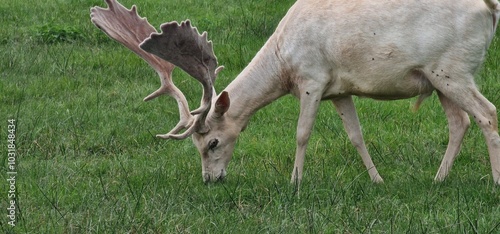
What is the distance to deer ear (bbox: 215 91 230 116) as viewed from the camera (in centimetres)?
818

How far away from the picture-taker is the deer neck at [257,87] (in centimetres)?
836

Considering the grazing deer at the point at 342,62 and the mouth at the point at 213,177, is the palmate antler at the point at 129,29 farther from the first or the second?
the mouth at the point at 213,177

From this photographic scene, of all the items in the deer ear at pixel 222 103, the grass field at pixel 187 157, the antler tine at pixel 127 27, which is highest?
the antler tine at pixel 127 27

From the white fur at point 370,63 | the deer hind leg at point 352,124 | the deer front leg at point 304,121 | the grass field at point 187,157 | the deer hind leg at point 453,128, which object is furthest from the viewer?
the deer hind leg at point 352,124

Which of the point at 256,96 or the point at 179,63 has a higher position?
the point at 179,63

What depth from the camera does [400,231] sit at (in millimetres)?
6516

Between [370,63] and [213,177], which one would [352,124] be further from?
[213,177]

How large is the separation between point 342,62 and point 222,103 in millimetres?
1005

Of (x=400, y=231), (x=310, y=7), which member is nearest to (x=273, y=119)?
(x=310, y=7)

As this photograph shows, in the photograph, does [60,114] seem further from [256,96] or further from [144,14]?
[144,14]

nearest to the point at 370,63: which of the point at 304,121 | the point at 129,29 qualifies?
the point at 304,121

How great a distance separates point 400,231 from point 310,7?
2.29 metres

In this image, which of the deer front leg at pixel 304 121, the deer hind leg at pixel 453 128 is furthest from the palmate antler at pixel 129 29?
the deer hind leg at pixel 453 128

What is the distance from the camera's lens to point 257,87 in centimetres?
845
